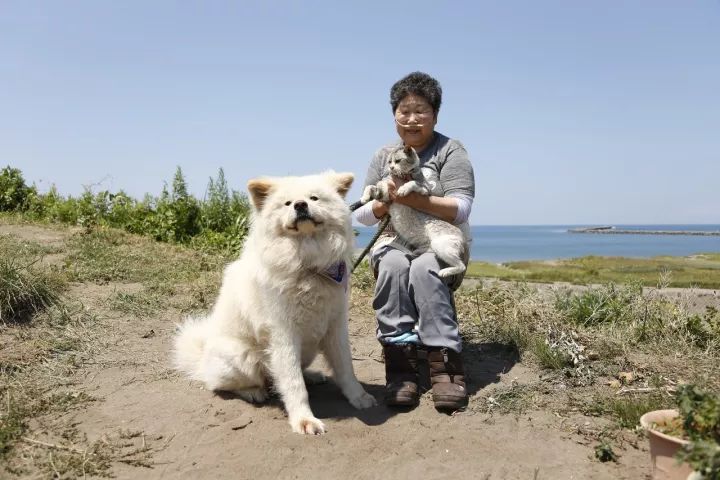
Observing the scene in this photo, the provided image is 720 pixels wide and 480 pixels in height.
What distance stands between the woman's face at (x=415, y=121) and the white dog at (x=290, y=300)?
76 cm

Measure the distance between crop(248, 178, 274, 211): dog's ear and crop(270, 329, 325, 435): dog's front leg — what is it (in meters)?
0.84

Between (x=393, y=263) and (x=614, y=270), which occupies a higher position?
(x=393, y=263)

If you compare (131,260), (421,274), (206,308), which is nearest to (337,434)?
(421,274)

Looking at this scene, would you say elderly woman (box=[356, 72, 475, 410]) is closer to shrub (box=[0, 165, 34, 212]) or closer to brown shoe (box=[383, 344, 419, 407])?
brown shoe (box=[383, 344, 419, 407])

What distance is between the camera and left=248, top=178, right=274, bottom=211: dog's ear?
10.9 ft

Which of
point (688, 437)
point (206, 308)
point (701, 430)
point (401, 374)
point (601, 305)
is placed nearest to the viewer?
point (701, 430)

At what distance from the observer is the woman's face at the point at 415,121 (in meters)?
3.85

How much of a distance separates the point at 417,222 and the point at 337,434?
1.56 meters

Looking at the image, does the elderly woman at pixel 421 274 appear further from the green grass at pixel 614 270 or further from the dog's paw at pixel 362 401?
the green grass at pixel 614 270

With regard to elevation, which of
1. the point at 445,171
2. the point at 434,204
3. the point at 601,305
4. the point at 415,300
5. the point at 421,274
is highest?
the point at 445,171

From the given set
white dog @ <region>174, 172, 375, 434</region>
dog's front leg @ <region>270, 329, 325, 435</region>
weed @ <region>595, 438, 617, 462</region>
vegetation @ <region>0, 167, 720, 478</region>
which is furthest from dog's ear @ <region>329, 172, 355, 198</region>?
weed @ <region>595, 438, 617, 462</region>

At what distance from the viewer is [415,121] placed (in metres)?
3.88

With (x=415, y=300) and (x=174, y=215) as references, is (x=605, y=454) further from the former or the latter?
(x=174, y=215)

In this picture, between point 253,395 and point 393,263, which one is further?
point 393,263
